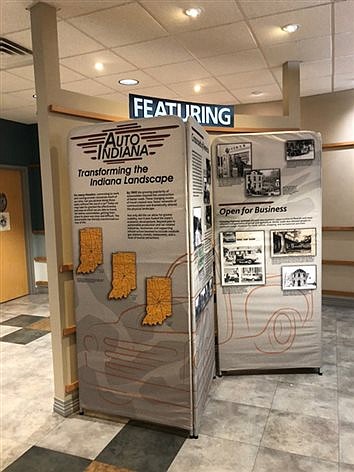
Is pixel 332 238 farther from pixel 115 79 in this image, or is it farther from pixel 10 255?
pixel 10 255

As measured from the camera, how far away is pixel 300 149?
10.4ft

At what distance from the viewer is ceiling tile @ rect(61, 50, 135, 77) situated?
143 inches

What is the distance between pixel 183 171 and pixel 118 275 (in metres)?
0.84

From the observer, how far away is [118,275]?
2629 mm

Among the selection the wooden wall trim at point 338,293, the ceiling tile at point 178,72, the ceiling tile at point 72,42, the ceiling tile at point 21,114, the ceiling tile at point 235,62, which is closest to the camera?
the ceiling tile at point 72,42

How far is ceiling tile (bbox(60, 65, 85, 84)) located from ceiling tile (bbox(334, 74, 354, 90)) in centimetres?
297

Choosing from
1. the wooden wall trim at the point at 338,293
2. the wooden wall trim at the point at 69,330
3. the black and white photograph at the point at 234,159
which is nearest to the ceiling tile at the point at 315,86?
the black and white photograph at the point at 234,159

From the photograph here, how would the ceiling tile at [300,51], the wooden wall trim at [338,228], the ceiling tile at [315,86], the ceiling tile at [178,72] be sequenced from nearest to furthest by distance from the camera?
the ceiling tile at [300,51] → the ceiling tile at [178,72] → the ceiling tile at [315,86] → the wooden wall trim at [338,228]

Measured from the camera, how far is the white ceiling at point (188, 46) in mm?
2836

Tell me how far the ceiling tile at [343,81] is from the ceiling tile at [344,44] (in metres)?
0.74

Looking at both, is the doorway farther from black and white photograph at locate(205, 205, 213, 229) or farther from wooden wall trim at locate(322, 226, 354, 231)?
wooden wall trim at locate(322, 226, 354, 231)

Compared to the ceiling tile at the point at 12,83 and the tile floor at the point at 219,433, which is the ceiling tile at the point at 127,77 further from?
the tile floor at the point at 219,433

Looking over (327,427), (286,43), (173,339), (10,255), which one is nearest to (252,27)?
(286,43)

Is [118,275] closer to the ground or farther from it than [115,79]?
closer to the ground
